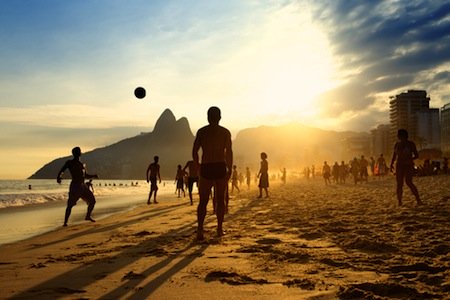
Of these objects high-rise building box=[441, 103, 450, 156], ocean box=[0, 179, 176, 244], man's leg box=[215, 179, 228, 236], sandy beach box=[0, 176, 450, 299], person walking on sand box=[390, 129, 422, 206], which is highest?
high-rise building box=[441, 103, 450, 156]

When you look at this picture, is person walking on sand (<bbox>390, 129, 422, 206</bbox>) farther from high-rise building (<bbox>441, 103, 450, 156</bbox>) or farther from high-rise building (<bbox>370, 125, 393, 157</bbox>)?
high-rise building (<bbox>370, 125, 393, 157</bbox>)

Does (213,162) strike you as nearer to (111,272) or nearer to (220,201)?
(220,201)

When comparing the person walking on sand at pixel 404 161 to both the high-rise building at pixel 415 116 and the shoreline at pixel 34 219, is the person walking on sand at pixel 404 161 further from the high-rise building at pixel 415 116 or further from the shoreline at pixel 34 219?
the high-rise building at pixel 415 116

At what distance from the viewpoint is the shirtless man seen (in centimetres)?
632

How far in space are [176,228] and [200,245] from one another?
2544 mm

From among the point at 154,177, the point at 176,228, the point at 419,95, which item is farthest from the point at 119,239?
the point at 419,95

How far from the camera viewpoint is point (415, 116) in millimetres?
153750

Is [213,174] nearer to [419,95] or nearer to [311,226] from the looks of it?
[311,226]

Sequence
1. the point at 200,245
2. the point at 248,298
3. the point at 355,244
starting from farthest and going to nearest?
the point at 200,245, the point at 355,244, the point at 248,298

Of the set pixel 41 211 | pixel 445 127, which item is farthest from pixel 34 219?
pixel 445 127

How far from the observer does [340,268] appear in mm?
3865

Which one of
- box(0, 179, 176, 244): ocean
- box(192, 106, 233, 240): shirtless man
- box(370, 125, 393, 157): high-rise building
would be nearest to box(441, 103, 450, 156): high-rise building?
box(370, 125, 393, 157): high-rise building

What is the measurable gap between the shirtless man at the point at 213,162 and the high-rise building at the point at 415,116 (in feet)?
495

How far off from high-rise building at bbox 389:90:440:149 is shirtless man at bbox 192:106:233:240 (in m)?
151
